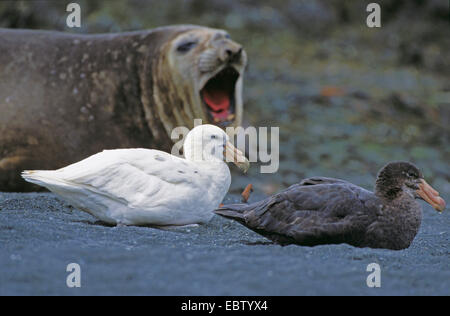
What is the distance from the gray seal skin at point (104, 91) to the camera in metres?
6.56

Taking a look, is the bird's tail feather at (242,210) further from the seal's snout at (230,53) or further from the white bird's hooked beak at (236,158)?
the seal's snout at (230,53)

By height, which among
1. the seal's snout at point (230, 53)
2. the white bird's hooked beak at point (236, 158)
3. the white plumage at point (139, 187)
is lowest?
the white plumage at point (139, 187)

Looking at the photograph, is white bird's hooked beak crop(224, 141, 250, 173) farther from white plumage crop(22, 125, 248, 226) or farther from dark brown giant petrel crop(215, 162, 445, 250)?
dark brown giant petrel crop(215, 162, 445, 250)

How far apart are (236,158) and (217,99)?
215cm

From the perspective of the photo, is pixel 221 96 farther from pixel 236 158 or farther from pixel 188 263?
pixel 188 263

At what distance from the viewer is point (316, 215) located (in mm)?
4383

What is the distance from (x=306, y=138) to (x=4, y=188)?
4.53 meters

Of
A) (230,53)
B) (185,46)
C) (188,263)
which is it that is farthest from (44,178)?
(185,46)

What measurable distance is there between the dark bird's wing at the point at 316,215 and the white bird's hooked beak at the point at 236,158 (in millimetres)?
394

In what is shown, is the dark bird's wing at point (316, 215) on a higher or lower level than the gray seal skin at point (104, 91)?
lower

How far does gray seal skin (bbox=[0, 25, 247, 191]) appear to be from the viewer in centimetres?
656

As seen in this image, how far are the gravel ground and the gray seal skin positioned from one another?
1.87m

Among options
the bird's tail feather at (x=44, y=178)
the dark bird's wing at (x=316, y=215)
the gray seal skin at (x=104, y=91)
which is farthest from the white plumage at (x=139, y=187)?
the gray seal skin at (x=104, y=91)
